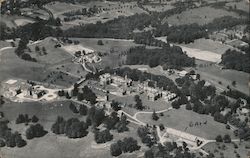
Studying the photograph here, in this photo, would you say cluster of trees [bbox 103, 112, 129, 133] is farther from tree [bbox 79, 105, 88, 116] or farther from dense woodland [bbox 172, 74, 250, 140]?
dense woodland [bbox 172, 74, 250, 140]

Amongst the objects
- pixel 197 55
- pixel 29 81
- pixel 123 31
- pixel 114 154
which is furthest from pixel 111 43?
pixel 114 154

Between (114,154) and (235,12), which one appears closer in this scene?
(114,154)

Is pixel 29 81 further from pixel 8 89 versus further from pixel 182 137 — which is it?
pixel 182 137

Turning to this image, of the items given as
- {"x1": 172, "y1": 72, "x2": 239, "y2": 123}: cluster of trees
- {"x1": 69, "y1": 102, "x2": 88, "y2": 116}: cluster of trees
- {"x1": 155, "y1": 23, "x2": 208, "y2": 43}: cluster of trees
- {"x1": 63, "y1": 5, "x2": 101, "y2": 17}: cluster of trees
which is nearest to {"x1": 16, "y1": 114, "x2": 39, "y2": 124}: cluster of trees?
{"x1": 69, "y1": 102, "x2": 88, "y2": 116}: cluster of trees

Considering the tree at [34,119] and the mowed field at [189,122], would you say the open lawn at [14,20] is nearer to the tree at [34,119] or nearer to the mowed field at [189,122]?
the tree at [34,119]

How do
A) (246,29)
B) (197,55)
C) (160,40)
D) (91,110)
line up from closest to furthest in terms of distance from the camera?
(91,110) < (197,55) < (160,40) < (246,29)

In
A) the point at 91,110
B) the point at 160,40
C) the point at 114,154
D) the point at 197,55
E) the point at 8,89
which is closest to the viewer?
the point at 114,154

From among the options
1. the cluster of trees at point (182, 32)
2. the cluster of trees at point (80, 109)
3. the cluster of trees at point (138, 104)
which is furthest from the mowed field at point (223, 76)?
the cluster of trees at point (80, 109)
